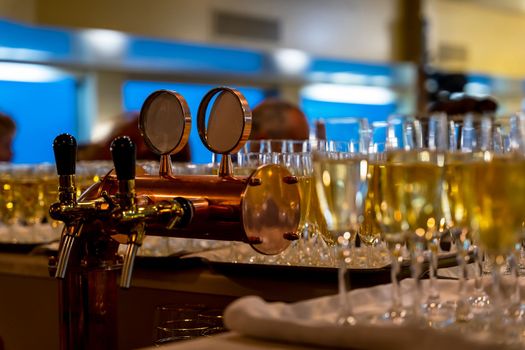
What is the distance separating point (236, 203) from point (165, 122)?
23 centimetres

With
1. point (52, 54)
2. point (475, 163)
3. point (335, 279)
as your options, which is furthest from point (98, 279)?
point (52, 54)

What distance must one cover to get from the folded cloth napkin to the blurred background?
3.56m

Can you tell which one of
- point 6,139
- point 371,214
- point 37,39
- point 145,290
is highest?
point 37,39

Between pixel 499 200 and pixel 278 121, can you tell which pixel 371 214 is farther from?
pixel 278 121

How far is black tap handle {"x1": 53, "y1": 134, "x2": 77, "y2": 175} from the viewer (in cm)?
152

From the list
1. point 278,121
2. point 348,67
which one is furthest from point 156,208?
point 348,67

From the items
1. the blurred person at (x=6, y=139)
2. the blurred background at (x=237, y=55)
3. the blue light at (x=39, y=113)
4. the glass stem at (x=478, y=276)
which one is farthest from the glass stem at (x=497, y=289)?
the blue light at (x=39, y=113)

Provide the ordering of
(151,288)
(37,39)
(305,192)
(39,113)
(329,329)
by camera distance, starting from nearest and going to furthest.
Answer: (329,329) < (305,192) < (151,288) < (37,39) < (39,113)

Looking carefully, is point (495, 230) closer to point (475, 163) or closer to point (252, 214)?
point (475, 163)

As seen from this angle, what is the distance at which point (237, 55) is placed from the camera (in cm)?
611

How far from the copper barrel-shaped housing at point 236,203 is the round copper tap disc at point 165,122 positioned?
0.20ft

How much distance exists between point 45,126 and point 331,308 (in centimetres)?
460

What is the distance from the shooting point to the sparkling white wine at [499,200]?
1.08m

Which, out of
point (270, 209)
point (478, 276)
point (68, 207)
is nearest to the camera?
point (478, 276)
